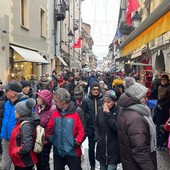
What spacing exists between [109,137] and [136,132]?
0.98 metres

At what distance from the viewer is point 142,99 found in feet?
12.2

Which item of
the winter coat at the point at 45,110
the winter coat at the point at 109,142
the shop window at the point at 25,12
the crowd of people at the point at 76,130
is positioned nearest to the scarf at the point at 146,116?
the crowd of people at the point at 76,130

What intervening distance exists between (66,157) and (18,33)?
1157 cm

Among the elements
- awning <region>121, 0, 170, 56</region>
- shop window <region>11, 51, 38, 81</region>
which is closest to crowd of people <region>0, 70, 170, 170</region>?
awning <region>121, 0, 170, 56</region>

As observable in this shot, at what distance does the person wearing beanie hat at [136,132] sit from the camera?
341 cm

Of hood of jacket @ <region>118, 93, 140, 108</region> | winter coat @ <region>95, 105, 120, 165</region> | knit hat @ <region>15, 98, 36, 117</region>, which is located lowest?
winter coat @ <region>95, 105, 120, 165</region>

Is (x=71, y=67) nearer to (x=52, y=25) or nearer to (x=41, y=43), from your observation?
(x=52, y=25)

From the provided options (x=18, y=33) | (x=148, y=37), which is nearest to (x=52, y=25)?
(x=18, y=33)

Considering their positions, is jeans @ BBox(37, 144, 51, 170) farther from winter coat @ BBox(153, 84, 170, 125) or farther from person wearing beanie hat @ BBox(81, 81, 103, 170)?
winter coat @ BBox(153, 84, 170, 125)

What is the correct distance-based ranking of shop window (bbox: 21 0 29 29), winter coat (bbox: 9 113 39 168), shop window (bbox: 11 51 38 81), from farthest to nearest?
shop window (bbox: 21 0 29 29) → shop window (bbox: 11 51 38 81) → winter coat (bbox: 9 113 39 168)

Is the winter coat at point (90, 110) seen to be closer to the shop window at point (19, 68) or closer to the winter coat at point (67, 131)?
the winter coat at point (67, 131)

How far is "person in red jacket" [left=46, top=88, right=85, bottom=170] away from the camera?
422cm

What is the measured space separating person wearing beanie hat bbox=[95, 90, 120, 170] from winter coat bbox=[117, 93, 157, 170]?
2.08 ft

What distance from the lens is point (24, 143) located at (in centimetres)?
391
